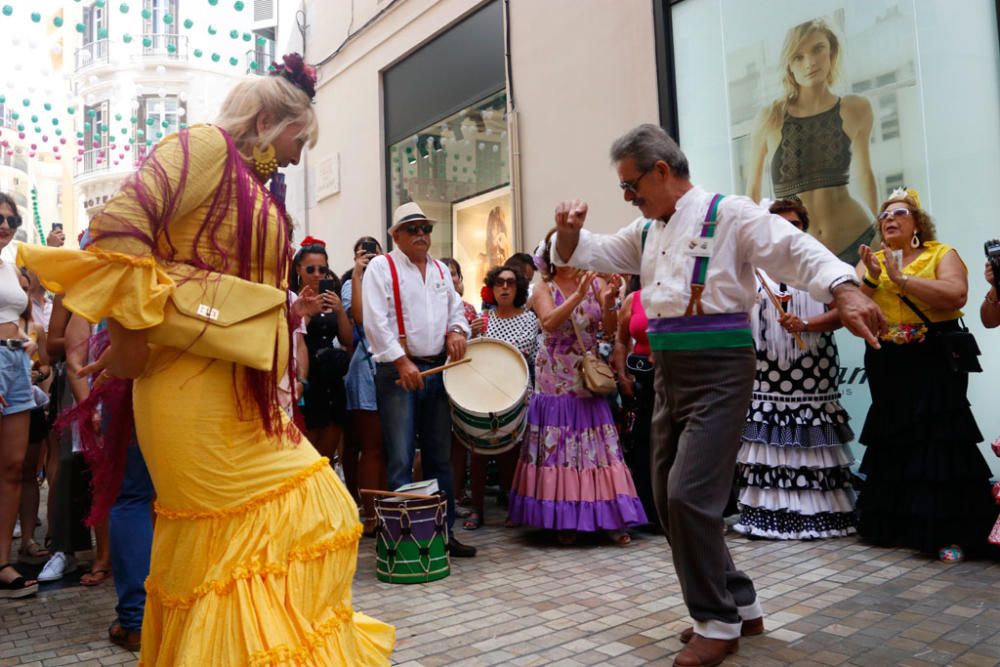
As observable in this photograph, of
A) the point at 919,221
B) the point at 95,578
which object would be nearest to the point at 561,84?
the point at 919,221

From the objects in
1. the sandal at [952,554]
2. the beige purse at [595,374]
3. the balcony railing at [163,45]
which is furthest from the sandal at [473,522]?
the balcony railing at [163,45]

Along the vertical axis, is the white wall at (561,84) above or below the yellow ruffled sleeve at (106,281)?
above

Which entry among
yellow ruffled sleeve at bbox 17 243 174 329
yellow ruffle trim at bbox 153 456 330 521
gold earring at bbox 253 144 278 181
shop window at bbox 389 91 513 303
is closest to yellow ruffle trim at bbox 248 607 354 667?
yellow ruffle trim at bbox 153 456 330 521

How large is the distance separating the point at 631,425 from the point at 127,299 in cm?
416

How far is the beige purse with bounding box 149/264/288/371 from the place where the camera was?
73.6 inches

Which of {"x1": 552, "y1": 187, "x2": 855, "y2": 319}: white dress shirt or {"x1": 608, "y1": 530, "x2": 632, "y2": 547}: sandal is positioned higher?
{"x1": 552, "y1": 187, "x2": 855, "y2": 319}: white dress shirt

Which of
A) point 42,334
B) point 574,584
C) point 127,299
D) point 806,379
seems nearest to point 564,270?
point 806,379

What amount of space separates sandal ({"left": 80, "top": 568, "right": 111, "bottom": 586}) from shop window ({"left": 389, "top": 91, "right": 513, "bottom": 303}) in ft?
18.1

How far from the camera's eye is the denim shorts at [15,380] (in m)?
4.00

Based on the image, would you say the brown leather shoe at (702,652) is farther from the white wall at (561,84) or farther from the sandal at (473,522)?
the white wall at (561,84)

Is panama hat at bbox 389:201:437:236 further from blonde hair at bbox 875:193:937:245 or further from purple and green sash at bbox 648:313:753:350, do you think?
blonde hair at bbox 875:193:937:245

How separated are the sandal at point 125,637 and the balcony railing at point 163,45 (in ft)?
68.1

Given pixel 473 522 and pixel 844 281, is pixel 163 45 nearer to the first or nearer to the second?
pixel 473 522

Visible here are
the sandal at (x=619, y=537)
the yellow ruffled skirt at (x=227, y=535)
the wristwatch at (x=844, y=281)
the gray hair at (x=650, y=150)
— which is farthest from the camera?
the sandal at (x=619, y=537)
